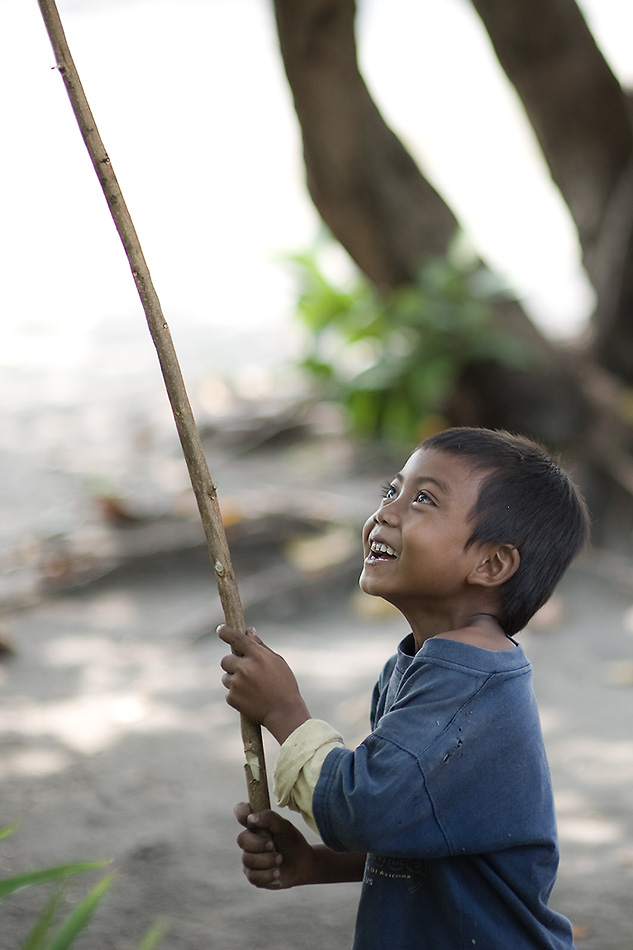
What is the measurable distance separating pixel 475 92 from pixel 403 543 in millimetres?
13153

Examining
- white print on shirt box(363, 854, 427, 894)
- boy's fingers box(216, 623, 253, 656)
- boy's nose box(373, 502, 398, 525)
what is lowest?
white print on shirt box(363, 854, 427, 894)

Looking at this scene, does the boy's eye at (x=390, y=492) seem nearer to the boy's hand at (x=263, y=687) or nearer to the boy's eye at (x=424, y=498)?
the boy's eye at (x=424, y=498)

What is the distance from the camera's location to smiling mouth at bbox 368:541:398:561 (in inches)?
70.9

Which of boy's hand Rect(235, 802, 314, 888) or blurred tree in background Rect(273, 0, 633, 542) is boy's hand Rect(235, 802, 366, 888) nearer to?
boy's hand Rect(235, 802, 314, 888)

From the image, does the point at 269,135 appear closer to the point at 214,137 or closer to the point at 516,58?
the point at 214,137

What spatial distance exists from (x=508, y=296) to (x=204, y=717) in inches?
113

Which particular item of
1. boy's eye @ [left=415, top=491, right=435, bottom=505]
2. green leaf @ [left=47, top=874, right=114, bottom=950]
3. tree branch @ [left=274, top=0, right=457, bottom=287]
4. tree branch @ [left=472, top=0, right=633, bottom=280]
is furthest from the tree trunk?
green leaf @ [left=47, top=874, right=114, bottom=950]

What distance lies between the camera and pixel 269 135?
557 inches

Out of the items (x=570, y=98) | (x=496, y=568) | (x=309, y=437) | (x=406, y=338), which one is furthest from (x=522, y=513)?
(x=309, y=437)

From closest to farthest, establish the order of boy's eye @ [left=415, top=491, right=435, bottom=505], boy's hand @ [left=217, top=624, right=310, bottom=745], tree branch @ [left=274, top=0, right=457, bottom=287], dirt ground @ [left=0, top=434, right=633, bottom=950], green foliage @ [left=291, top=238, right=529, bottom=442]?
boy's hand @ [left=217, top=624, right=310, bottom=745] < boy's eye @ [left=415, top=491, right=435, bottom=505] < dirt ground @ [left=0, top=434, right=633, bottom=950] < tree branch @ [left=274, top=0, right=457, bottom=287] < green foliage @ [left=291, top=238, right=529, bottom=442]

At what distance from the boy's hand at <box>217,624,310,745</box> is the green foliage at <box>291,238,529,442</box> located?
3.77m

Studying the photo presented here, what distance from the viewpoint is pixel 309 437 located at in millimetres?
7102

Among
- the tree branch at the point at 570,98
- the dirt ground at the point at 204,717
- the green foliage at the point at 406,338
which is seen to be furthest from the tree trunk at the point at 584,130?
the dirt ground at the point at 204,717

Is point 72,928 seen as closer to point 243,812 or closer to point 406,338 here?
point 243,812
